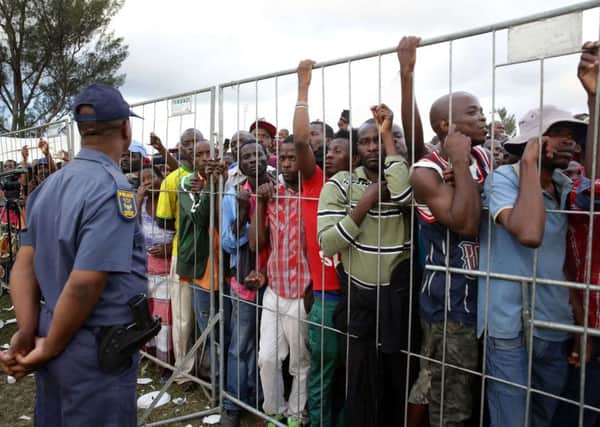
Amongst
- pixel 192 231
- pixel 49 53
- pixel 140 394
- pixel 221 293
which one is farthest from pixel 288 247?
pixel 49 53

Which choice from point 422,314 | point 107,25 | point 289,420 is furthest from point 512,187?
point 107,25

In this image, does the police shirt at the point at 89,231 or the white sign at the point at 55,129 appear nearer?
the police shirt at the point at 89,231

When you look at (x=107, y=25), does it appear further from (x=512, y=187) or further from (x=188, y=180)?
(x=512, y=187)

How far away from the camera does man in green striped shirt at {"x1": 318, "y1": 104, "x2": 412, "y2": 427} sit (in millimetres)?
2363

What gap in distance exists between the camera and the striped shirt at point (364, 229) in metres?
2.41

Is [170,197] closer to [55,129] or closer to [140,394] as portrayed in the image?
[140,394]

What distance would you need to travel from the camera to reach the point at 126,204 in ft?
6.32

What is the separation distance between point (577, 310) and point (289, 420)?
1.88 meters

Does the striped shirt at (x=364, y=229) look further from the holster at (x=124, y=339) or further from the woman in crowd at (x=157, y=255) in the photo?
the woman in crowd at (x=157, y=255)

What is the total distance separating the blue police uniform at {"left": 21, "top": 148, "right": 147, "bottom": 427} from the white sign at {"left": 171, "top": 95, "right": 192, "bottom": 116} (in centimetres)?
165

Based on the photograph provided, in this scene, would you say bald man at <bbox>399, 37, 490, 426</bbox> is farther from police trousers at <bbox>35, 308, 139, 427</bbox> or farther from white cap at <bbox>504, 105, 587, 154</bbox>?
police trousers at <bbox>35, 308, 139, 427</bbox>

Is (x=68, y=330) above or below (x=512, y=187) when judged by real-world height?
below

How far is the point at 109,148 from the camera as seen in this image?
2.05 m

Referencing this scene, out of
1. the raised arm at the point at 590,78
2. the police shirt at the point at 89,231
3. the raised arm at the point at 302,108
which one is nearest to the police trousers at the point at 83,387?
the police shirt at the point at 89,231
